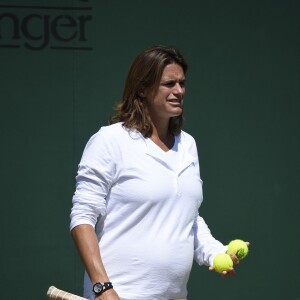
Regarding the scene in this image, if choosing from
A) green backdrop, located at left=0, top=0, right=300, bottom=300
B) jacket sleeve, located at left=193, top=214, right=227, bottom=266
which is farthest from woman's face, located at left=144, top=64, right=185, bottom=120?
green backdrop, located at left=0, top=0, right=300, bottom=300

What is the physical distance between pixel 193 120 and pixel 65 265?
4.14 ft

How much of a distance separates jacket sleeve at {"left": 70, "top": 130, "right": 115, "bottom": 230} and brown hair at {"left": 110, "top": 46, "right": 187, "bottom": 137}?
18cm

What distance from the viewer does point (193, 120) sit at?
19.2 feet

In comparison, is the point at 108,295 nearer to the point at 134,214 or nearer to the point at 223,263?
the point at 134,214

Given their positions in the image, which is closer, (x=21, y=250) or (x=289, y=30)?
(x=21, y=250)

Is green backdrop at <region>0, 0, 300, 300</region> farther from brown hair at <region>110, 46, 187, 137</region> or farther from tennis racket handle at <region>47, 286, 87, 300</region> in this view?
tennis racket handle at <region>47, 286, 87, 300</region>

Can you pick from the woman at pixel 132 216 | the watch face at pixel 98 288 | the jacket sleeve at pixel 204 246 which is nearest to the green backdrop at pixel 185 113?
the jacket sleeve at pixel 204 246

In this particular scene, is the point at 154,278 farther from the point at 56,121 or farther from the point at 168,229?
the point at 56,121

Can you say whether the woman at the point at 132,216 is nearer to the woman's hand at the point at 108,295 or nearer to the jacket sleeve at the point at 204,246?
the woman's hand at the point at 108,295

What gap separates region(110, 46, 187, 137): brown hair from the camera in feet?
10.8

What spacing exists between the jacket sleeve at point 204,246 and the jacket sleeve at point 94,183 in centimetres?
47

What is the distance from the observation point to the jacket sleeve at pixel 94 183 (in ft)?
10.1

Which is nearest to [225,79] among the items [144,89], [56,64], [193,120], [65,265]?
[193,120]

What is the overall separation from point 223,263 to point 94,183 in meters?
0.57
